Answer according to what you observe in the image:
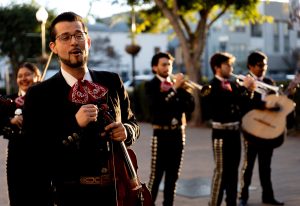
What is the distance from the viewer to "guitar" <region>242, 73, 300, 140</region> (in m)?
7.23

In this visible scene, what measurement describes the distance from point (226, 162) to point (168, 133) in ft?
2.50

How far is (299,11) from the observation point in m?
7.44

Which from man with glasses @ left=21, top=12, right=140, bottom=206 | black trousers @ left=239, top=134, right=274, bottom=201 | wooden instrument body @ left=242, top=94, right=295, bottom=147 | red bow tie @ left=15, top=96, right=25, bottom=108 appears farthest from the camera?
black trousers @ left=239, top=134, right=274, bottom=201

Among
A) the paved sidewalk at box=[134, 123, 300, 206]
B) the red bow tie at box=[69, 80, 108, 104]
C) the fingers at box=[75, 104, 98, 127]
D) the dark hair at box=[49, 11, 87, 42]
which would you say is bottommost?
the paved sidewalk at box=[134, 123, 300, 206]

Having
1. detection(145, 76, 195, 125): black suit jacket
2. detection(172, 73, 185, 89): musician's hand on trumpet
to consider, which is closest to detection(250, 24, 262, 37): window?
detection(145, 76, 195, 125): black suit jacket

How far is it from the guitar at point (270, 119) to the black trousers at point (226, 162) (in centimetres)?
38

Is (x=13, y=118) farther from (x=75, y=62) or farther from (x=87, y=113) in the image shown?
(x=87, y=113)

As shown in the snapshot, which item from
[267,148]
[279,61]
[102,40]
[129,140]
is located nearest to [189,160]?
[267,148]

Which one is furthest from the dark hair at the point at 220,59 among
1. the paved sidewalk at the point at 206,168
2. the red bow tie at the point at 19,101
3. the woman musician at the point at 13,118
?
the red bow tie at the point at 19,101

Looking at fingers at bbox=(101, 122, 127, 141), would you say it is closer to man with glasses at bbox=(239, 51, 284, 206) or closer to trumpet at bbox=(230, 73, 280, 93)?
trumpet at bbox=(230, 73, 280, 93)

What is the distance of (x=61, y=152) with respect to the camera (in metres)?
3.38

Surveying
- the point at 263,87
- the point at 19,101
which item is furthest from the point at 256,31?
the point at 19,101

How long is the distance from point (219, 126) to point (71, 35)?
12.3 ft

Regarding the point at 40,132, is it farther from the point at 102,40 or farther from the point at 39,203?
the point at 102,40
